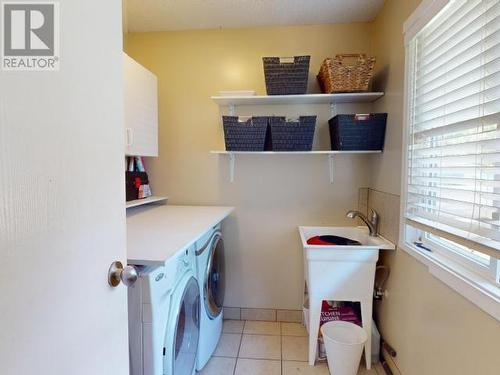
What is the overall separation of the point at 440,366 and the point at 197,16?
2602mm

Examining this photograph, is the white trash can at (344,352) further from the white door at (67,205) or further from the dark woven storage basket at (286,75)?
the dark woven storage basket at (286,75)

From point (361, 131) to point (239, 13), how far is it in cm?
124

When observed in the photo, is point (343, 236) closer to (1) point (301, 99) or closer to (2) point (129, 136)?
(1) point (301, 99)

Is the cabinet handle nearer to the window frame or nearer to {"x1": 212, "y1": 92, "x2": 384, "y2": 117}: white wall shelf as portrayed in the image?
{"x1": 212, "y1": 92, "x2": 384, "y2": 117}: white wall shelf

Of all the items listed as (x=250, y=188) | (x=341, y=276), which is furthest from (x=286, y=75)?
(x=341, y=276)

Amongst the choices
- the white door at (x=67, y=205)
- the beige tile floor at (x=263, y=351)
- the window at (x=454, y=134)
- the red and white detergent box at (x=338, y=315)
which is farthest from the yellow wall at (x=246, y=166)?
the white door at (x=67, y=205)

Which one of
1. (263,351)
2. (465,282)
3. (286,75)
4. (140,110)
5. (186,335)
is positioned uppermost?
(286,75)

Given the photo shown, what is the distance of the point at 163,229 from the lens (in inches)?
65.8

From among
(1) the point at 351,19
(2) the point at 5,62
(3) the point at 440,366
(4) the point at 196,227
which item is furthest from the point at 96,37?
(1) the point at 351,19

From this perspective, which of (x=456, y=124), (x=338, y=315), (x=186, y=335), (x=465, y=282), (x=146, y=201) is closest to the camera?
(x=465, y=282)

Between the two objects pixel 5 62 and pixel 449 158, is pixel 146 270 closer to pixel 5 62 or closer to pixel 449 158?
pixel 5 62

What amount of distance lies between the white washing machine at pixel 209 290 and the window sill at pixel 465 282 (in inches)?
46.9

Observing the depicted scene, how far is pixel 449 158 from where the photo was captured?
4.34 feet

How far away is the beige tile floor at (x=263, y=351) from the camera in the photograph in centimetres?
192
